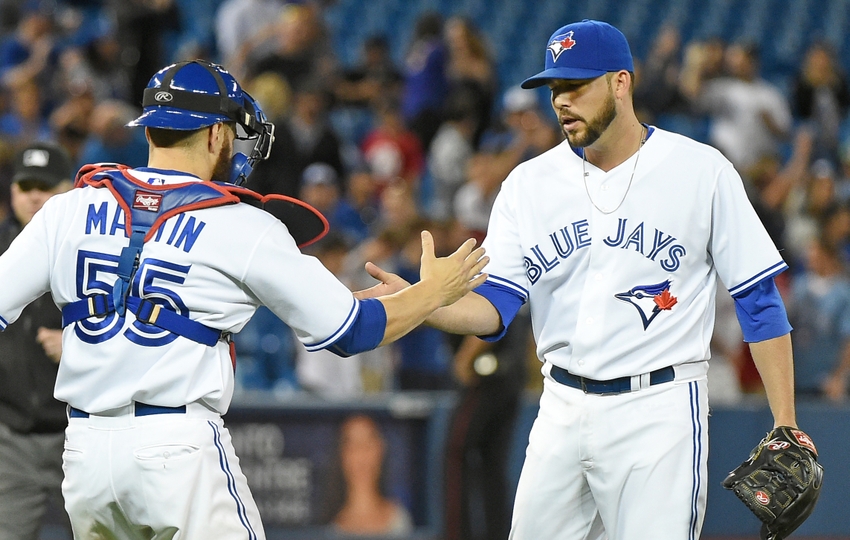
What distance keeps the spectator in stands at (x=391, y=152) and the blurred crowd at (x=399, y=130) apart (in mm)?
20

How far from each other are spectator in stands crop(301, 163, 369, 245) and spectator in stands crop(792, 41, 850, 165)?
186 inches

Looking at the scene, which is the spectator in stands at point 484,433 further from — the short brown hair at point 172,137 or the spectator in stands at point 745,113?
the spectator in stands at point 745,113

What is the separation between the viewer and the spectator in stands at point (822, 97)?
38.9 ft

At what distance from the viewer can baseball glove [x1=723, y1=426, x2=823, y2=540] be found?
3824mm

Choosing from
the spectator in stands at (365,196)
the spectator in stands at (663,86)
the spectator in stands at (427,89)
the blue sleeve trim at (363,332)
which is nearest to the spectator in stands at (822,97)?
the spectator in stands at (663,86)

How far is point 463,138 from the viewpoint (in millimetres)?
11109

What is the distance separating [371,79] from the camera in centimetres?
1208

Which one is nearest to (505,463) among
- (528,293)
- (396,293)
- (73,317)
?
(528,293)

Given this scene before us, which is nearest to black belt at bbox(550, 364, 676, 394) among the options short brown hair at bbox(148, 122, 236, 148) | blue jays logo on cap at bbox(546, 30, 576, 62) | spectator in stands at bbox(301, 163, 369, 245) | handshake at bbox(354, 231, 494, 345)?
handshake at bbox(354, 231, 494, 345)

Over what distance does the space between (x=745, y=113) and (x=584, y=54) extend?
7777 mm

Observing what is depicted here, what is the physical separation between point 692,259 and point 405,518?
528 cm

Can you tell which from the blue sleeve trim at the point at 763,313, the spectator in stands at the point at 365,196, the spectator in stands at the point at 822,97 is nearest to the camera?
the blue sleeve trim at the point at 763,313

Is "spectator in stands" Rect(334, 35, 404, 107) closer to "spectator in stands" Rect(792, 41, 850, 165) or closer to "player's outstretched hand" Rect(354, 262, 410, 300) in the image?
"spectator in stands" Rect(792, 41, 850, 165)

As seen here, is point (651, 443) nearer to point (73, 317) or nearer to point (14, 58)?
point (73, 317)
